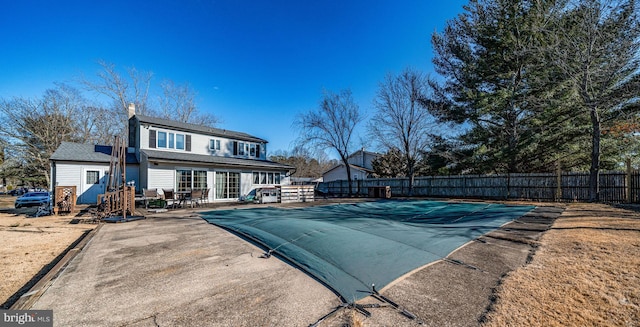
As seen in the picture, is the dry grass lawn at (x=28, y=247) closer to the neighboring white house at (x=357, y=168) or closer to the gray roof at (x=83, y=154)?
the gray roof at (x=83, y=154)

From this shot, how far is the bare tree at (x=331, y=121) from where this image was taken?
75.1ft

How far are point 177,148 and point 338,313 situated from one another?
52.3 feet

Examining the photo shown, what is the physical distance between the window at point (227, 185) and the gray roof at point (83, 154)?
457 cm

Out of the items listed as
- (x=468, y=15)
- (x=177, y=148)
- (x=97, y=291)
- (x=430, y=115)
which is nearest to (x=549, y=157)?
(x=430, y=115)

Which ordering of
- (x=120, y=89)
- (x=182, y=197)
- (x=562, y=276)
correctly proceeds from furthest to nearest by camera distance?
(x=120, y=89), (x=182, y=197), (x=562, y=276)

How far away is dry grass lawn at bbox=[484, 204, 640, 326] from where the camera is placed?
2193mm

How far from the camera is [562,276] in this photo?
10.3 feet

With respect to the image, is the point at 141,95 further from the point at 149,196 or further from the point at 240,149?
the point at 149,196

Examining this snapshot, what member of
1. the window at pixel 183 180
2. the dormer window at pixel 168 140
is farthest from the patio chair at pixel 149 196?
the dormer window at pixel 168 140

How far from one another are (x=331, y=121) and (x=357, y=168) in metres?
9.08

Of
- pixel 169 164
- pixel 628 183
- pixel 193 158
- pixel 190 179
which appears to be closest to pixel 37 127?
pixel 193 158

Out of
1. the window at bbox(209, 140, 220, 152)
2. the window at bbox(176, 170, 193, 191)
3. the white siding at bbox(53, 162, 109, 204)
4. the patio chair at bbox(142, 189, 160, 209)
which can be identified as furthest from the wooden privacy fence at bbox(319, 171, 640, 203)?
the white siding at bbox(53, 162, 109, 204)

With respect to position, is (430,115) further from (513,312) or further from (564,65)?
(513,312)

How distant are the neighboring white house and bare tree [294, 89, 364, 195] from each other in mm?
7183
